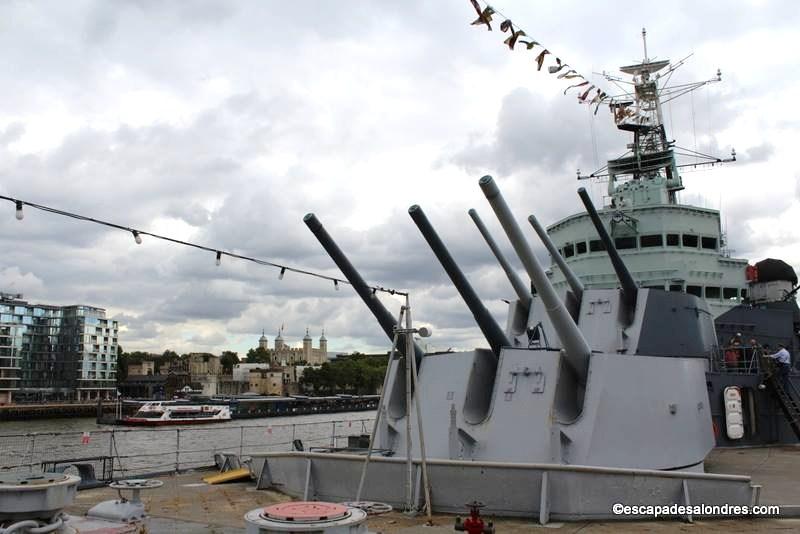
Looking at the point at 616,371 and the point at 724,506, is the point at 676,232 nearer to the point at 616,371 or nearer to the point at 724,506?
Answer: the point at 616,371

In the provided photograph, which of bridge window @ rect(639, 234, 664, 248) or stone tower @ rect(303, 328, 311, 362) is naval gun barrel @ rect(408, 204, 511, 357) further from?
stone tower @ rect(303, 328, 311, 362)

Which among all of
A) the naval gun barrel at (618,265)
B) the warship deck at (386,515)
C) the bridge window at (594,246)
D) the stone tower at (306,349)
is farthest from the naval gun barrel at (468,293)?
the stone tower at (306,349)

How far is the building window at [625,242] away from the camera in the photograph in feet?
46.7

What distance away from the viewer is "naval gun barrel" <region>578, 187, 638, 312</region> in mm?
9672

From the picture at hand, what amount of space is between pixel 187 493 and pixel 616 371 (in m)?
5.11

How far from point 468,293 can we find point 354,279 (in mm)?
1659

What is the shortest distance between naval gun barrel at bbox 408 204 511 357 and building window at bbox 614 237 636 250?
22.8 feet

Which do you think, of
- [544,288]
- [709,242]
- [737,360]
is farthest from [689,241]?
[544,288]

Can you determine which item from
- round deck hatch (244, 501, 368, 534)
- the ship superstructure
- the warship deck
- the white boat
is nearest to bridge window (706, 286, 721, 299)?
the ship superstructure

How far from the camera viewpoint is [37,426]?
4381 centimetres

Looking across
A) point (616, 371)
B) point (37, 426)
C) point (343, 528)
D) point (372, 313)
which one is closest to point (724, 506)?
point (616, 371)

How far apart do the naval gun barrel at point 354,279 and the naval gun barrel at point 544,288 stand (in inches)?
92.7

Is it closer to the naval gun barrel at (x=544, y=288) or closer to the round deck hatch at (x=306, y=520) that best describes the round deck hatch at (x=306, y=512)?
the round deck hatch at (x=306, y=520)

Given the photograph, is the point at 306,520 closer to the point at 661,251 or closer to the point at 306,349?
the point at 661,251
